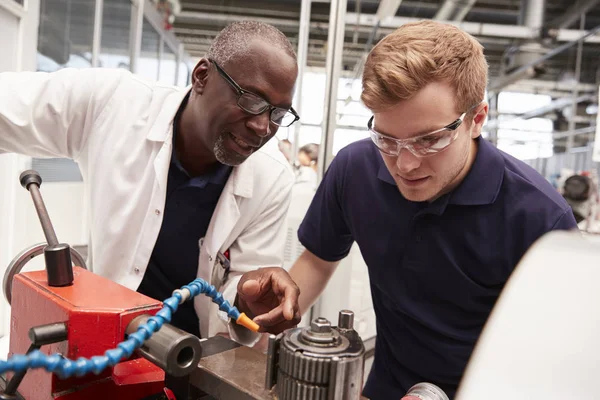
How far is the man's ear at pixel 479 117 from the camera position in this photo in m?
1.04

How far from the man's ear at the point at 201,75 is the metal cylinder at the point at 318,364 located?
94 centimetres

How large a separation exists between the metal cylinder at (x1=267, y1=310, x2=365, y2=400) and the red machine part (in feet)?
0.66

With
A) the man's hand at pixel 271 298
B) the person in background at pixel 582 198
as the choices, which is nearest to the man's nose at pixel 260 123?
the man's hand at pixel 271 298

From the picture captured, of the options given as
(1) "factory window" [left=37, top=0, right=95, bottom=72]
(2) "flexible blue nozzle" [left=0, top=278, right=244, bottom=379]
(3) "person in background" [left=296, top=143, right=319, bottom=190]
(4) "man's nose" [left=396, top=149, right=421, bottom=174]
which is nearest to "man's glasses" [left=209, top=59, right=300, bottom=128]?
(4) "man's nose" [left=396, top=149, right=421, bottom=174]

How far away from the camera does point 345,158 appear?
4.33 ft

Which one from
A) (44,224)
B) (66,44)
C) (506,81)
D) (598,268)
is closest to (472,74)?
(598,268)

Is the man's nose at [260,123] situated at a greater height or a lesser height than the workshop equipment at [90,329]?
greater

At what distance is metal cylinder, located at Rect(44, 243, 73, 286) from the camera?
64cm

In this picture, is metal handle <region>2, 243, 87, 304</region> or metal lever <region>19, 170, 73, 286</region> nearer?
metal lever <region>19, 170, 73, 286</region>

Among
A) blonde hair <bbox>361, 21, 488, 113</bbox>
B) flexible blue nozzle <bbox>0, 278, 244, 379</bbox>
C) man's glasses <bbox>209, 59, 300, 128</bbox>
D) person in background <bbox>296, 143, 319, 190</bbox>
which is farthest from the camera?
person in background <bbox>296, 143, 319, 190</bbox>

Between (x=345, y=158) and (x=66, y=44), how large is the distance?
2.92 meters

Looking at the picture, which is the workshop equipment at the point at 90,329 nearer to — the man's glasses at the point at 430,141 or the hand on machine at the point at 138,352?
the hand on machine at the point at 138,352

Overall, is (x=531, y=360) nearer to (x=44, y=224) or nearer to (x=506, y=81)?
(x=44, y=224)

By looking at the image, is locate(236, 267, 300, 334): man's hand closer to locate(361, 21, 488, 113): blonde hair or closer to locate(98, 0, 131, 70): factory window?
locate(361, 21, 488, 113): blonde hair
